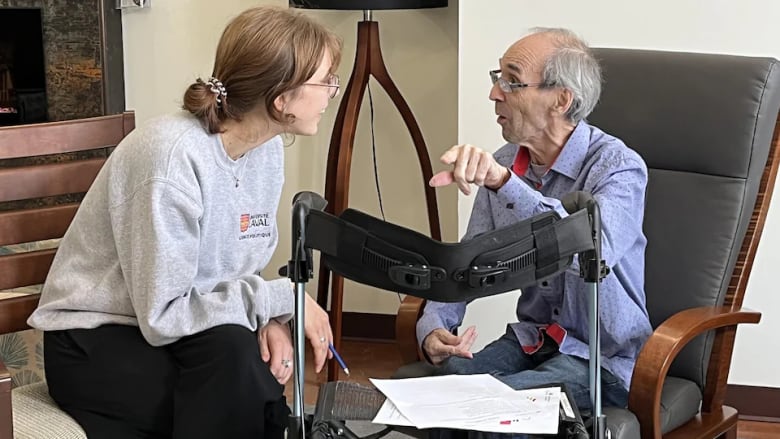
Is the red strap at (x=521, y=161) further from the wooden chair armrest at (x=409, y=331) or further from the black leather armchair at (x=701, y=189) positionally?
the wooden chair armrest at (x=409, y=331)

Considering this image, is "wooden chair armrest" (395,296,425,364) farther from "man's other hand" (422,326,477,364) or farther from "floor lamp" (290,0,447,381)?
"floor lamp" (290,0,447,381)

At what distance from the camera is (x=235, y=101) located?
2020mm

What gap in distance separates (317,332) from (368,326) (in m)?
1.83

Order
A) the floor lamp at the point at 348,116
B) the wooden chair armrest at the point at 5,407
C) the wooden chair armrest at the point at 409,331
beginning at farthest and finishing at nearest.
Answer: the floor lamp at the point at 348,116
the wooden chair armrest at the point at 409,331
the wooden chair armrest at the point at 5,407

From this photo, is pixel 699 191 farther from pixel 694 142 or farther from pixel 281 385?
pixel 281 385

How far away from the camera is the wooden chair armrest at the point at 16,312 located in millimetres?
2146

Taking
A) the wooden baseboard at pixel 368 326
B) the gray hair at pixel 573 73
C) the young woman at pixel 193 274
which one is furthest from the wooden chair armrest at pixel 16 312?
the wooden baseboard at pixel 368 326

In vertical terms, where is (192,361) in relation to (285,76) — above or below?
below

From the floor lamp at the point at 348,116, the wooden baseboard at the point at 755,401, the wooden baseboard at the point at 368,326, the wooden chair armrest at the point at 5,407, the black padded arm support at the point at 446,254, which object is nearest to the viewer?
the black padded arm support at the point at 446,254

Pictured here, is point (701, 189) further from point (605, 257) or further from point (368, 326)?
point (368, 326)

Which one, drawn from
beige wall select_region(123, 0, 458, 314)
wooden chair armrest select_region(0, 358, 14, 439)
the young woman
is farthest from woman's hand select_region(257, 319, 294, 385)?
beige wall select_region(123, 0, 458, 314)

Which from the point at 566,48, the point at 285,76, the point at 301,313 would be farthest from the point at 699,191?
the point at 301,313

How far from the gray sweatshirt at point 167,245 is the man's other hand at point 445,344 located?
0.33 metres

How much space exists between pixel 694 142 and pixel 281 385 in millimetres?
1022
